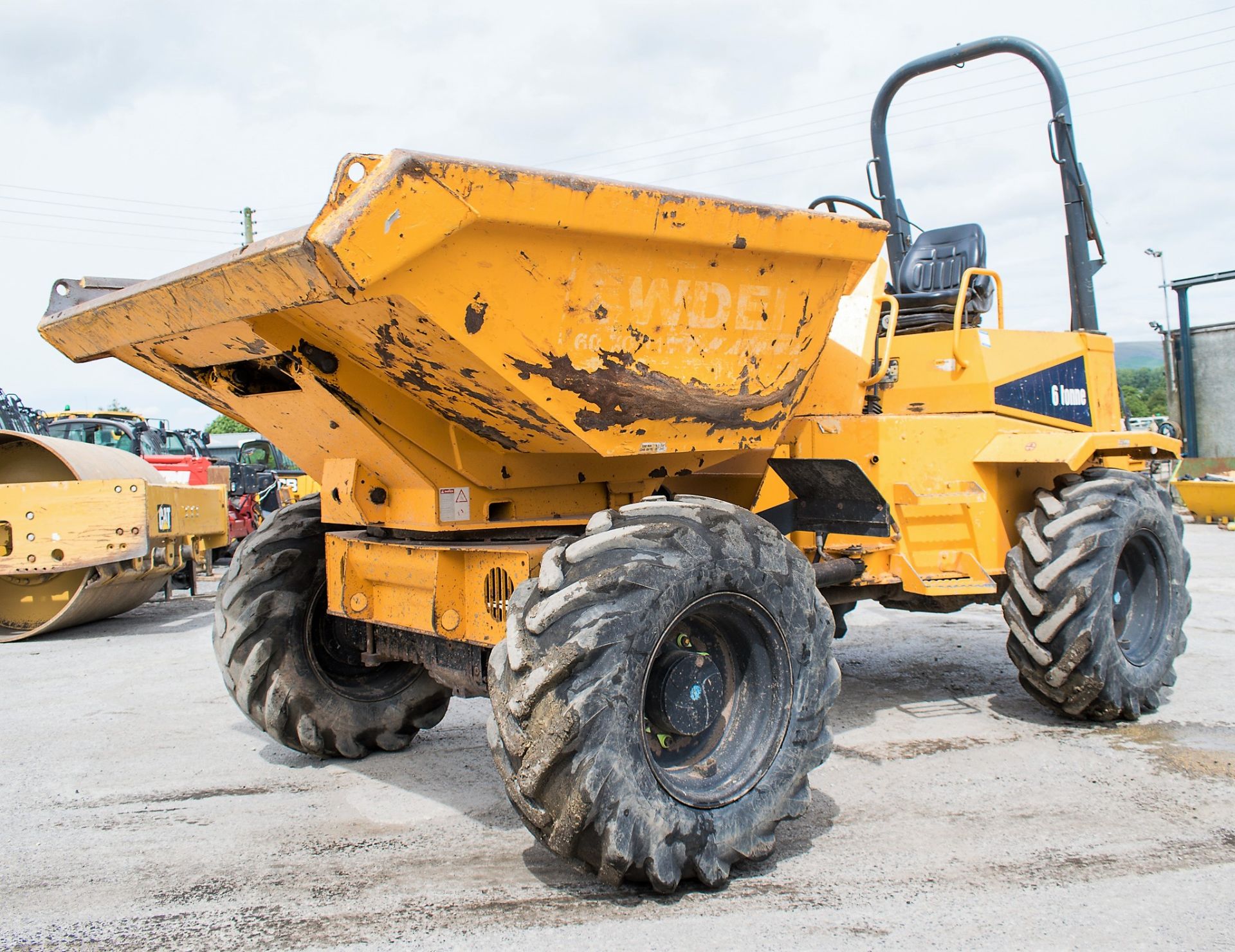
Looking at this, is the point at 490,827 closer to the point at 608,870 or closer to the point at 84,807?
the point at 608,870

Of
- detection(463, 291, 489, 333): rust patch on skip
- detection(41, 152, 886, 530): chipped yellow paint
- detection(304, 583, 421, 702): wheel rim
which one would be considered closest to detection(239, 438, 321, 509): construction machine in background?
detection(304, 583, 421, 702): wheel rim

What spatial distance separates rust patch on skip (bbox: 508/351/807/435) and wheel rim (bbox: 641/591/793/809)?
2.14ft

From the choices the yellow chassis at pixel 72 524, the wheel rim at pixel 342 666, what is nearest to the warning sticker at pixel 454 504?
the wheel rim at pixel 342 666

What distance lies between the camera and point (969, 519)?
5121 millimetres

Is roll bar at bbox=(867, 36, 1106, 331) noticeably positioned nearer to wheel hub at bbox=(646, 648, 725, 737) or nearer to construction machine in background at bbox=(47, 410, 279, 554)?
wheel hub at bbox=(646, 648, 725, 737)

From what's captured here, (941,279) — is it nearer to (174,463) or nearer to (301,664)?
(301,664)

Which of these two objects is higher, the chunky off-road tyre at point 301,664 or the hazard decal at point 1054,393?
the hazard decal at point 1054,393

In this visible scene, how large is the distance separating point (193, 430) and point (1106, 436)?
14.8 m

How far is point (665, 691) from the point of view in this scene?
128 inches

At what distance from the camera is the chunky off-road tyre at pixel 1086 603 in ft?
15.7

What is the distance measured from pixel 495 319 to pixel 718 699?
4.70ft

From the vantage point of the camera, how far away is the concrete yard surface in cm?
289

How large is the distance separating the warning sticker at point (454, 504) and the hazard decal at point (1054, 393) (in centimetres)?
298

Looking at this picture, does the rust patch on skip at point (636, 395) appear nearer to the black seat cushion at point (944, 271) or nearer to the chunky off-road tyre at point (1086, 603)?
the chunky off-road tyre at point (1086, 603)
